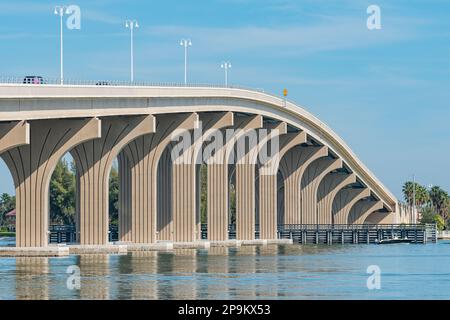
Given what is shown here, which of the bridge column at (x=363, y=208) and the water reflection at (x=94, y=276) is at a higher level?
the bridge column at (x=363, y=208)

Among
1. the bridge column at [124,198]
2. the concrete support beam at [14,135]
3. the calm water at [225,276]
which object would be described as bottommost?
the calm water at [225,276]

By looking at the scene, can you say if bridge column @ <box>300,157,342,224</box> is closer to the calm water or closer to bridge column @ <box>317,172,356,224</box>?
bridge column @ <box>317,172,356,224</box>

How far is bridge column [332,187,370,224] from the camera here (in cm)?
17700

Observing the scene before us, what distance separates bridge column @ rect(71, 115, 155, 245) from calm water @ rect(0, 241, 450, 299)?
3.26 m

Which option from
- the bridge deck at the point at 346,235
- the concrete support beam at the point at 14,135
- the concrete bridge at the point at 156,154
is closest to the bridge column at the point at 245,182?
the concrete bridge at the point at 156,154

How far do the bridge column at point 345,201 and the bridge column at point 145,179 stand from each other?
247ft

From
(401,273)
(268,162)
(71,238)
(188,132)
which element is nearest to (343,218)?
(268,162)

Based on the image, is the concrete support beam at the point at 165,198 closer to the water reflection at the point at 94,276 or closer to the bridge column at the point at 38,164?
the water reflection at the point at 94,276

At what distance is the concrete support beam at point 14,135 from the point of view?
78125mm

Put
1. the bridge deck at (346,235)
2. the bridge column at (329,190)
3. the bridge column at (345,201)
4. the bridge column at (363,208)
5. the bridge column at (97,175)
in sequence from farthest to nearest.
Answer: the bridge column at (363,208) < the bridge column at (345,201) < the bridge column at (329,190) < the bridge deck at (346,235) < the bridge column at (97,175)

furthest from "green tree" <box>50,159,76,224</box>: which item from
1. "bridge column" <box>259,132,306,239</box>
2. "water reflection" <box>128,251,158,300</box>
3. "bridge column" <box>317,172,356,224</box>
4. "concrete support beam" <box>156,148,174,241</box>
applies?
"water reflection" <box>128,251,158,300</box>

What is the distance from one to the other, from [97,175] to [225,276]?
26.0m

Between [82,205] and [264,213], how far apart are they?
4451 centimetres

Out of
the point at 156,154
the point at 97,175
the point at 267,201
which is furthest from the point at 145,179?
the point at 267,201
